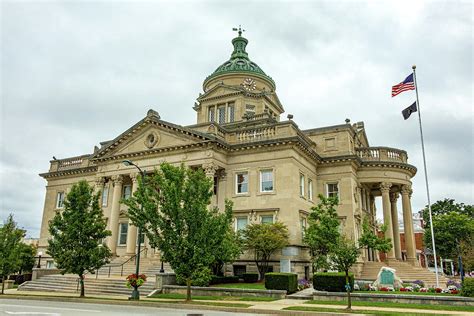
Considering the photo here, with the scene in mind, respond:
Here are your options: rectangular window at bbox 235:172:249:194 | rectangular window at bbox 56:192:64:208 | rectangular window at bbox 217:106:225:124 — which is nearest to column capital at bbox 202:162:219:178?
rectangular window at bbox 235:172:249:194

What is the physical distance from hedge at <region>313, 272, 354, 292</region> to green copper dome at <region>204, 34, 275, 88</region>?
102 feet

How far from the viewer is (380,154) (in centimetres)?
3803

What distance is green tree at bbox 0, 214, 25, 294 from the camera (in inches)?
1116

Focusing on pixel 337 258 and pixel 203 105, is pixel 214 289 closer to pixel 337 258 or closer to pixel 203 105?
pixel 337 258

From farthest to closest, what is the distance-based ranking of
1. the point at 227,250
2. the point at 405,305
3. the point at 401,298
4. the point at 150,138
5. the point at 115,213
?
the point at 115,213 → the point at 150,138 → the point at 227,250 → the point at 401,298 → the point at 405,305

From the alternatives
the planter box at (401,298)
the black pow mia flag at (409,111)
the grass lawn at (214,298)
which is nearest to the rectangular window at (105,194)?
the grass lawn at (214,298)

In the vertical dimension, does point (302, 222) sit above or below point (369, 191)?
below

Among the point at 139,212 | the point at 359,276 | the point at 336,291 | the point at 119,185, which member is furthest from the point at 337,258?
the point at 119,185

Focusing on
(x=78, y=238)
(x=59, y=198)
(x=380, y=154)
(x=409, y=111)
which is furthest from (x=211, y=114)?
(x=78, y=238)

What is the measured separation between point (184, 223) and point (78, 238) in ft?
28.2

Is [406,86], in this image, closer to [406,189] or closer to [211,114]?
[406,189]

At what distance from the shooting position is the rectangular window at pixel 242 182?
33.2m

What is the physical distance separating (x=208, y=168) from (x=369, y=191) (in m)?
20.8

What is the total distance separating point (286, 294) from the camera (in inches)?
888
